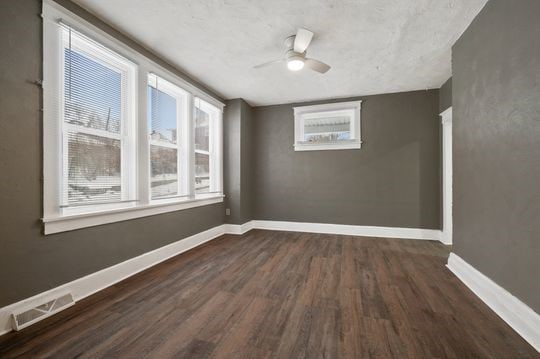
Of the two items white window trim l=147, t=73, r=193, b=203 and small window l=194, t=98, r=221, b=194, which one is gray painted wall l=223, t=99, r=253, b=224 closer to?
small window l=194, t=98, r=221, b=194

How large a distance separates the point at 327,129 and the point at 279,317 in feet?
12.1

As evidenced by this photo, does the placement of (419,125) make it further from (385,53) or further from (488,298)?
(488,298)

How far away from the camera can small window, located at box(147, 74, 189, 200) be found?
2846mm

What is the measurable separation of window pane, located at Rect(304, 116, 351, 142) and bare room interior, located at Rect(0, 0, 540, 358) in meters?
0.74

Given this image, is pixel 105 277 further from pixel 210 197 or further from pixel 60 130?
pixel 210 197

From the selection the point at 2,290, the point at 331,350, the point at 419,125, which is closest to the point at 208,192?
the point at 2,290

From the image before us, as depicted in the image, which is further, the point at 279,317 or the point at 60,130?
the point at 60,130

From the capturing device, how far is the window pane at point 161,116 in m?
2.83

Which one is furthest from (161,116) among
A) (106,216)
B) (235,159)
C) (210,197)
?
(235,159)

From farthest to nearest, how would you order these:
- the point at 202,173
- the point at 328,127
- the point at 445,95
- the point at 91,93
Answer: the point at 328,127 → the point at 202,173 → the point at 445,95 → the point at 91,93

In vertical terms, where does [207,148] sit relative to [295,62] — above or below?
below

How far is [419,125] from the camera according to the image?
156 inches

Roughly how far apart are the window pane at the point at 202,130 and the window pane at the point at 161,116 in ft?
1.56

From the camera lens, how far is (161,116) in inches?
117
